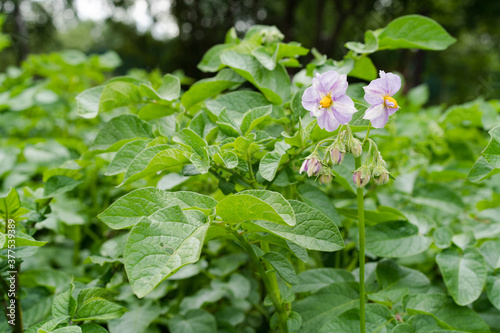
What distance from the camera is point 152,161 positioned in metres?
0.58

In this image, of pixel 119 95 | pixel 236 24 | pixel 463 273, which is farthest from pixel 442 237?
pixel 236 24

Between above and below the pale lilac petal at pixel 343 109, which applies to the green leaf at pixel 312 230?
below

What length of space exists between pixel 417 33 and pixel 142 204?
0.64 m

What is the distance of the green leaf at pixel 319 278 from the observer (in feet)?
2.66

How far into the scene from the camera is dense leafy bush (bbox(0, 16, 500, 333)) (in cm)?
56

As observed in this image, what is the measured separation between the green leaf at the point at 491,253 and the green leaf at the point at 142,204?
1.87ft

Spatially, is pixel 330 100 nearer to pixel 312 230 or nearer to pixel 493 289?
pixel 312 230

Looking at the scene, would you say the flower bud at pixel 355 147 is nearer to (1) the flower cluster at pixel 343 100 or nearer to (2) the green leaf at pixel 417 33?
(1) the flower cluster at pixel 343 100

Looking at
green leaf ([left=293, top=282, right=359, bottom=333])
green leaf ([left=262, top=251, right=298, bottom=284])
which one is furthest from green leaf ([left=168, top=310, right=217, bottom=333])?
green leaf ([left=262, top=251, right=298, bottom=284])

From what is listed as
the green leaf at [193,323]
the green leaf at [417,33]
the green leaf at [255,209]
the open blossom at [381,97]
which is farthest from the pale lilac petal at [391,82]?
the green leaf at [193,323]

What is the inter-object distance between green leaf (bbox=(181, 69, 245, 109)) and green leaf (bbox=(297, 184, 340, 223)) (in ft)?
0.85

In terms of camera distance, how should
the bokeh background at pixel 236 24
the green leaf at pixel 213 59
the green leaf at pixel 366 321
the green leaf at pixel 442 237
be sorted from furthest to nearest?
1. the bokeh background at pixel 236 24
2. the green leaf at pixel 213 59
3. the green leaf at pixel 442 237
4. the green leaf at pixel 366 321

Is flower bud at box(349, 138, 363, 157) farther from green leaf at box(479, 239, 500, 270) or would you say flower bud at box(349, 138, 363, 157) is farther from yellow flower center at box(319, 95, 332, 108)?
green leaf at box(479, 239, 500, 270)

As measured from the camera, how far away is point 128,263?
1.52 ft
